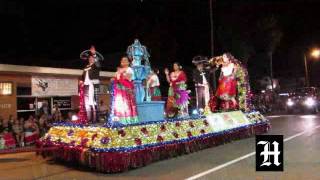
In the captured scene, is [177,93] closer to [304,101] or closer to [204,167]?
[204,167]

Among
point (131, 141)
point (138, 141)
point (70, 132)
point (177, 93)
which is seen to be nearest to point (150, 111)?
point (138, 141)

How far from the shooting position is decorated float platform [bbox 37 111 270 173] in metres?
10.7

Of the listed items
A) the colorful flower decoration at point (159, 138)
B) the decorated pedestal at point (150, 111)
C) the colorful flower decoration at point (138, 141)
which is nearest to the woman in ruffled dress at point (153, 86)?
the decorated pedestal at point (150, 111)

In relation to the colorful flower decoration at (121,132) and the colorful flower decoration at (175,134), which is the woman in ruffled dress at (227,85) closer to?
the colorful flower decoration at (175,134)

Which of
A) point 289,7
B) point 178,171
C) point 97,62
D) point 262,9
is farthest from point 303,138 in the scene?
point 289,7

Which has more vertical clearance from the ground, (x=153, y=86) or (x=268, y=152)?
(x=153, y=86)

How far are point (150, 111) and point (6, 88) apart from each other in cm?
899

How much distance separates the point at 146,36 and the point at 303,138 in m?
22.7

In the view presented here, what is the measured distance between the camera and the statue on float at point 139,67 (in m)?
13.6

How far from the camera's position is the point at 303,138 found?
1533 centimetres

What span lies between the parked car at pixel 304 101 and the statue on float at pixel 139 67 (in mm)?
19103

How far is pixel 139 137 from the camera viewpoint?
11.4 meters

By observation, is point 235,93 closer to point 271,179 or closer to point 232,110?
point 232,110

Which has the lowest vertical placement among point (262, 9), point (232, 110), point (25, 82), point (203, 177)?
point (203, 177)
